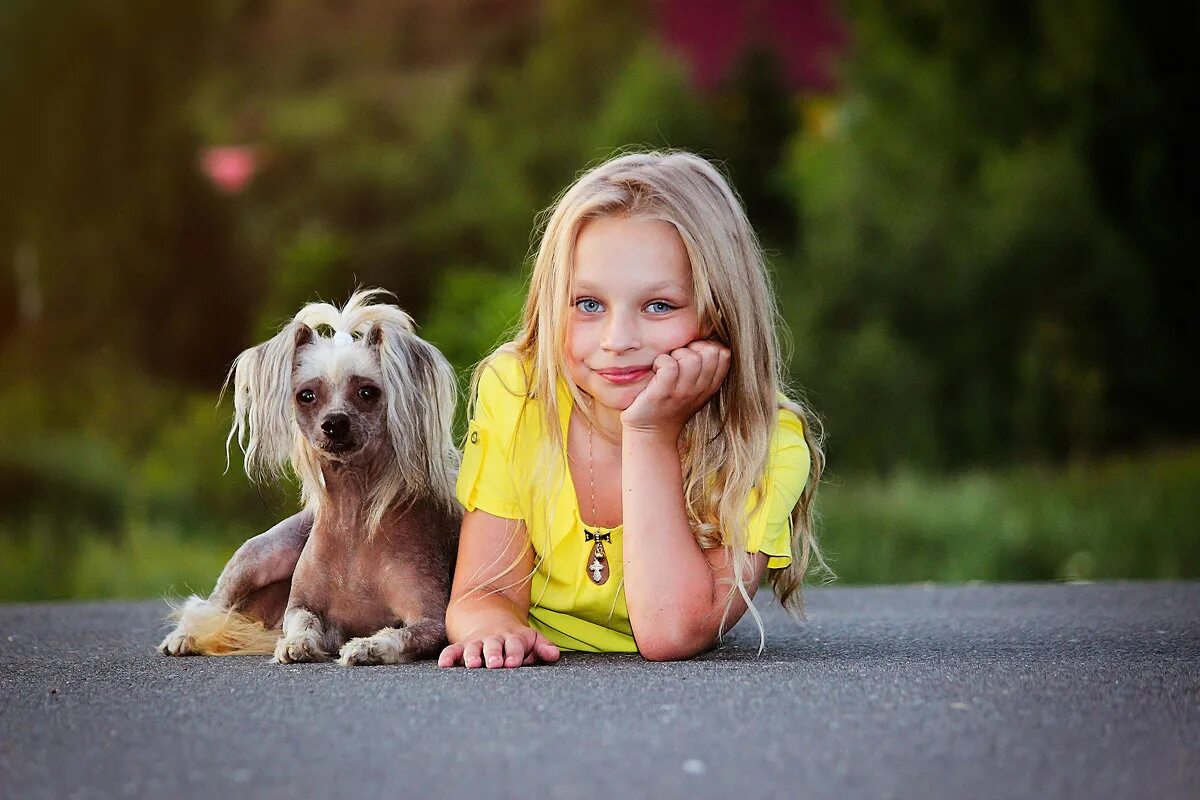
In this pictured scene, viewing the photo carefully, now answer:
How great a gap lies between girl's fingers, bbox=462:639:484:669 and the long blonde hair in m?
0.52

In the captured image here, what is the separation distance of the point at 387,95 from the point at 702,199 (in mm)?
10148

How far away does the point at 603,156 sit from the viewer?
8.93 m

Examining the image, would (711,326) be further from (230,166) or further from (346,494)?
(230,166)

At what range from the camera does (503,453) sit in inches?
133

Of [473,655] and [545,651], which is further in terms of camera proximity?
[545,651]

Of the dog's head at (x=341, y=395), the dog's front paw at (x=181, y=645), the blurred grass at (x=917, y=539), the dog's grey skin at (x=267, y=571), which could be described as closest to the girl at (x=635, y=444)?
the dog's head at (x=341, y=395)

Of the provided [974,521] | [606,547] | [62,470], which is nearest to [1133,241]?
[974,521]

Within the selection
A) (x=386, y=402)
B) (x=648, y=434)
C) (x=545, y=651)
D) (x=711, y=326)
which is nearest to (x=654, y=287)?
(x=711, y=326)

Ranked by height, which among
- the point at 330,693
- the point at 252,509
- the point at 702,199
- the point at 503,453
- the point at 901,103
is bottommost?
the point at 252,509

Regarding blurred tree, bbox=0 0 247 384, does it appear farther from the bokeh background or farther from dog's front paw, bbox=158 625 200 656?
dog's front paw, bbox=158 625 200 656

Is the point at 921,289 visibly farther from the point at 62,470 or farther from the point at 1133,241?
the point at 62,470

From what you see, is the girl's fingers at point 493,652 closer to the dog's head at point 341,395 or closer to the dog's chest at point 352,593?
the dog's chest at point 352,593

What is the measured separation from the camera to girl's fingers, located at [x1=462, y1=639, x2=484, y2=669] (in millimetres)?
3014

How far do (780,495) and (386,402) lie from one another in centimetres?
97
